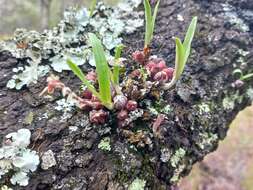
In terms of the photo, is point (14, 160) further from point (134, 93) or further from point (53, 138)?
point (134, 93)

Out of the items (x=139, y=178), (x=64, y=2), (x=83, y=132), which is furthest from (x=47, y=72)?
(x=64, y=2)

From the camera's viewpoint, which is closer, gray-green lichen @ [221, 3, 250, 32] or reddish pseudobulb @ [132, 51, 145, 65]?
reddish pseudobulb @ [132, 51, 145, 65]

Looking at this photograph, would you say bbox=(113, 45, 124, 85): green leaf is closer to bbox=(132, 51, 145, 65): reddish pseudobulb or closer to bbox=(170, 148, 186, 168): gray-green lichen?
bbox=(132, 51, 145, 65): reddish pseudobulb

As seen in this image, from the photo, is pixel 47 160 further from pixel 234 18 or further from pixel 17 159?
pixel 234 18

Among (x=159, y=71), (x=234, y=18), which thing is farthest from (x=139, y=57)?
(x=234, y=18)

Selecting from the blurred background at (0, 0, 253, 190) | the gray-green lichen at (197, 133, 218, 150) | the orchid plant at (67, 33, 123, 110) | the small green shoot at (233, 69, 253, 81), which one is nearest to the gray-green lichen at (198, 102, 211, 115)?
the gray-green lichen at (197, 133, 218, 150)

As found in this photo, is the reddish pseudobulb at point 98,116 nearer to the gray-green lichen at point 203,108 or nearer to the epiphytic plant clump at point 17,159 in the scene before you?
the epiphytic plant clump at point 17,159

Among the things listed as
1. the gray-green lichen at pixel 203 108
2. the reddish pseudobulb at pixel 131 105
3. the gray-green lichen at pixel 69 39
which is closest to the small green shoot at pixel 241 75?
the gray-green lichen at pixel 203 108
